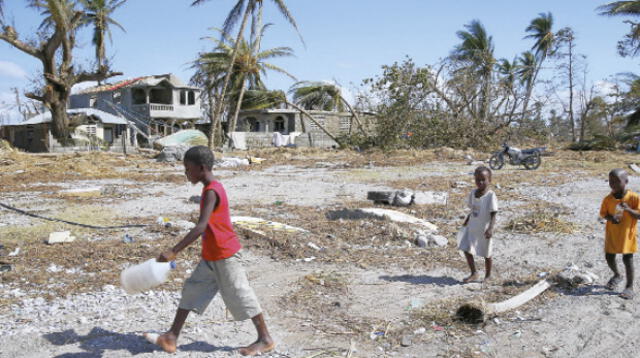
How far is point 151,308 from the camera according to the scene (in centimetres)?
386

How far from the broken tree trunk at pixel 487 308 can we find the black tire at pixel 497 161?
12.6m

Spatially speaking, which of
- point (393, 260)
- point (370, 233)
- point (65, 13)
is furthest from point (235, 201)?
point (65, 13)

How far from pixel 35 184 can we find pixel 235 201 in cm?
581

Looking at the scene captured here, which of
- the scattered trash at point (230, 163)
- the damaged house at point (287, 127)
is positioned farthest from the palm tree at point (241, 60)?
the scattered trash at point (230, 163)

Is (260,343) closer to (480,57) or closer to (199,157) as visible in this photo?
(199,157)

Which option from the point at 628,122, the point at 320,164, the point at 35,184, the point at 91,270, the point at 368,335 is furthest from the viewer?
the point at 628,122

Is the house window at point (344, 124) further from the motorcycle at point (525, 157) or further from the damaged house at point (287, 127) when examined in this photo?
the motorcycle at point (525, 157)

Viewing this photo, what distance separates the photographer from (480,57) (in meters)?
27.3

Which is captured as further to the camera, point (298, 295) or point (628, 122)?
point (628, 122)

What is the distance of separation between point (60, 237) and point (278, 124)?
37.2 metres

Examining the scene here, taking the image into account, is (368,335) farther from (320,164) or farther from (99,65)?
(99,65)

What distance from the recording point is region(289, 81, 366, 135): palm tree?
108 feet

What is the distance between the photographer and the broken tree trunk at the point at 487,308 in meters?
3.58

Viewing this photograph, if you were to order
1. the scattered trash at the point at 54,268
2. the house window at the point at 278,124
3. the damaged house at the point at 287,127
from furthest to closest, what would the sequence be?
the house window at the point at 278,124, the damaged house at the point at 287,127, the scattered trash at the point at 54,268
